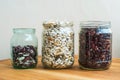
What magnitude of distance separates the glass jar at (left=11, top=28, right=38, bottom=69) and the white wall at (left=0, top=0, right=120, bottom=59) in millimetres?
457

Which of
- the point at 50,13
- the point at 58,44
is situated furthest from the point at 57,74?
the point at 50,13

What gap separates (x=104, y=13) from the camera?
1.29 metres

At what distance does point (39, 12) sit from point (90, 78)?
74 cm

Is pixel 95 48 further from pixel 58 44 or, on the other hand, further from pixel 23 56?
pixel 23 56

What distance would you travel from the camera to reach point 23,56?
0.84m

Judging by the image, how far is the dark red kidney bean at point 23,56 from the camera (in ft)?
2.77

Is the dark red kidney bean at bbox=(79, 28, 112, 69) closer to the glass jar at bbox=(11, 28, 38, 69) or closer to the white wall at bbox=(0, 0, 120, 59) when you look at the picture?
the glass jar at bbox=(11, 28, 38, 69)

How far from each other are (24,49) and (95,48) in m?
0.25

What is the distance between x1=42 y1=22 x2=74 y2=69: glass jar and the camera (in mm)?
813

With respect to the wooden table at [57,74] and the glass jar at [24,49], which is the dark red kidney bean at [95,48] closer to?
the wooden table at [57,74]

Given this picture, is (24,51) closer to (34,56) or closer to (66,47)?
(34,56)

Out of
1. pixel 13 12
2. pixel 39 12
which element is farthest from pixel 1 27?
pixel 39 12

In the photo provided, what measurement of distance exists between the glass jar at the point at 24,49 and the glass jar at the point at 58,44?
0.05 m

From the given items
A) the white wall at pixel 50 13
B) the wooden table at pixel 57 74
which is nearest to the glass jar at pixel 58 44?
the wooden table at pixel 57 74
